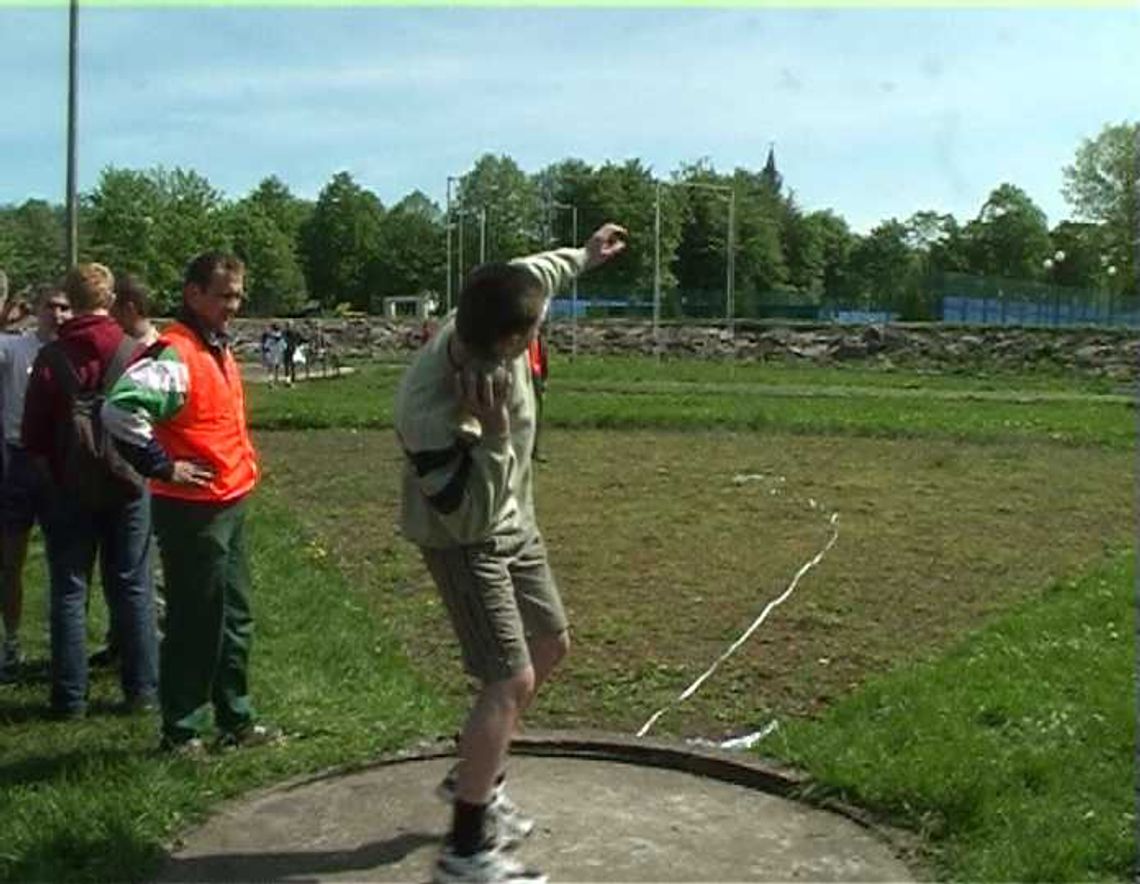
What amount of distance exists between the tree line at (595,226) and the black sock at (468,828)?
5090 centimetres

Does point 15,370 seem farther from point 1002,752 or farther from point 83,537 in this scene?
point 1002,752

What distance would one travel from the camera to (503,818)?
15.8 ft

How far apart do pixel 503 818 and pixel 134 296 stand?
300 cm

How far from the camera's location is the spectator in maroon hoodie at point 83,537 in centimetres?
646

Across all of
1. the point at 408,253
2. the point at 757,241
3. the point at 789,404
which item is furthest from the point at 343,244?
the point at 789,404

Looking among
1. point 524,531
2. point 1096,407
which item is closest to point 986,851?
point 524,531

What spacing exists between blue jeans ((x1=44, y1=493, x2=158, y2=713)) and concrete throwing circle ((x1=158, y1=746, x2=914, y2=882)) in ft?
4.58

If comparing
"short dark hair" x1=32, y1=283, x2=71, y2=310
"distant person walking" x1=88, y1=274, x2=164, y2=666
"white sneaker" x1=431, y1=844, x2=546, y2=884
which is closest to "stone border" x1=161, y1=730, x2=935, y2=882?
"white sneaker" x1=431, y1=844, x2=546, y2=884

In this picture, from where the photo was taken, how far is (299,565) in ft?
33.8

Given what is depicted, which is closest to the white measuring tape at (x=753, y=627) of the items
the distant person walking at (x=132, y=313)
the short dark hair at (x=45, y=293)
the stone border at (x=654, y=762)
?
the stone border at (x=654, y=762)

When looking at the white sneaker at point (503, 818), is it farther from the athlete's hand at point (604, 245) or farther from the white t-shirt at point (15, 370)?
the white t-shirt at point (15, 370)

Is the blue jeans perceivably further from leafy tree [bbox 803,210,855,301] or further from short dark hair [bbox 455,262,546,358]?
leafy tree [bbox 803,210,855,301]

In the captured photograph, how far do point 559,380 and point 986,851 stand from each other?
1304 inches

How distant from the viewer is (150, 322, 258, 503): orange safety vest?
5672mm
